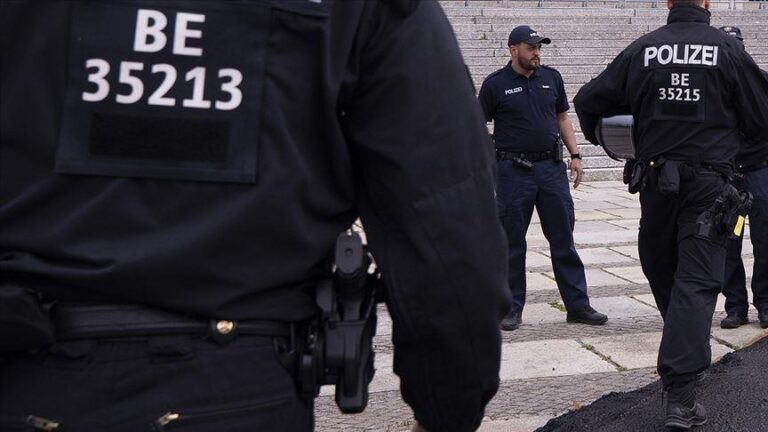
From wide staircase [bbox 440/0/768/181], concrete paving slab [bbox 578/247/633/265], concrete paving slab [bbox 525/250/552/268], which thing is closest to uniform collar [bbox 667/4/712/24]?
concrete paving slab [bbox 525/250/552/268]

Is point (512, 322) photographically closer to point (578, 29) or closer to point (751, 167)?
point (751, 167)

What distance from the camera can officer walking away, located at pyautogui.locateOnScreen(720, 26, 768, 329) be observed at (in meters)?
6.08

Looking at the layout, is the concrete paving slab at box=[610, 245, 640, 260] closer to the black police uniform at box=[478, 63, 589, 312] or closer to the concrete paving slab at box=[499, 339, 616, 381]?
the black police uniform at box=[478, 63, 589, 312]

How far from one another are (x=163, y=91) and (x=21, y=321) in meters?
0.41

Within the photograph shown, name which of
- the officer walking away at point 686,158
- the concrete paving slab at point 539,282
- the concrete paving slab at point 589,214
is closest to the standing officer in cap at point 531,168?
the concrete paving slab at point 539,282

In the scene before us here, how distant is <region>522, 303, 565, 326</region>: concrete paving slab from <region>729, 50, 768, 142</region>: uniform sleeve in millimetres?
2131

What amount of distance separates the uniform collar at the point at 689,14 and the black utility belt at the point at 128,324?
139 inches

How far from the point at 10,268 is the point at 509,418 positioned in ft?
10.5

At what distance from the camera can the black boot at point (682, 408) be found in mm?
4270

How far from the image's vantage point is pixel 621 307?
264 inches

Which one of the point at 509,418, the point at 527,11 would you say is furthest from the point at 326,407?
the point at 527,11

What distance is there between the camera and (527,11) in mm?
20391

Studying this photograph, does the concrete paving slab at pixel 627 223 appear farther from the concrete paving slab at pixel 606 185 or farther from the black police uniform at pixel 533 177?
the black police uniform at pixel 533 177

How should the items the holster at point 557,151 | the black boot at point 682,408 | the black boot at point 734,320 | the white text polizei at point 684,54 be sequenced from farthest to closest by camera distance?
the holster at point 557,151 → the black boot at point 734,320 → the white text polizei at point 684,54 → the black boot at point 682,408
